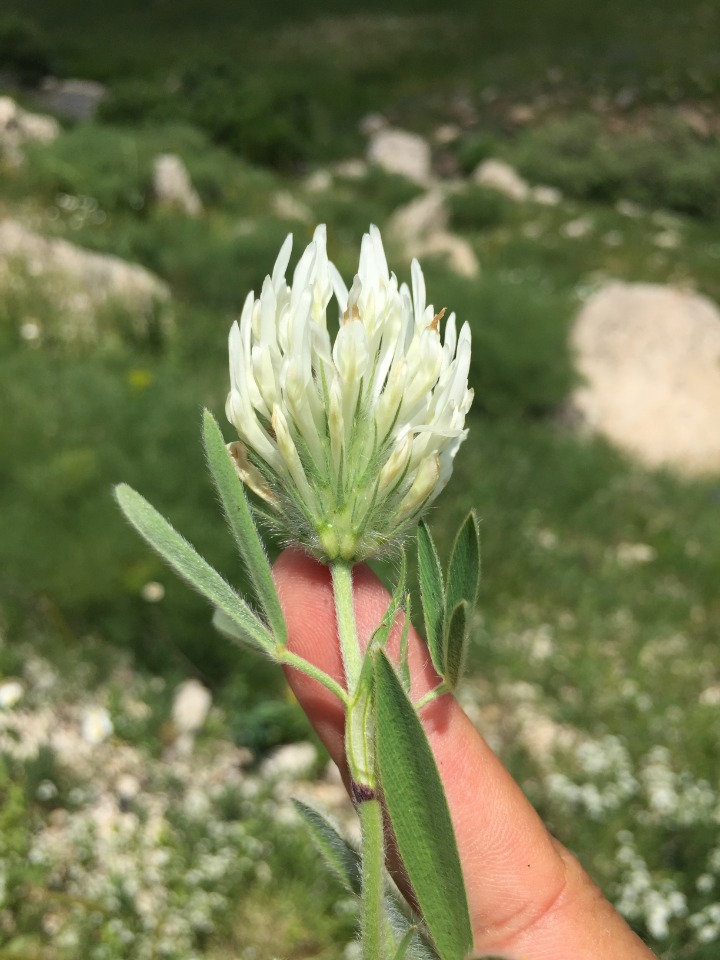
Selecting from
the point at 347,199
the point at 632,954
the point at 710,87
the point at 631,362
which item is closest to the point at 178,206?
the point at 347,199

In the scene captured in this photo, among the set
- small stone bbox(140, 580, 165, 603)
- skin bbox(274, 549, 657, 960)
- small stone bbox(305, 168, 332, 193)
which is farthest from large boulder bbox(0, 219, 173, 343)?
small stone bbox(305, 168, 332, 193)

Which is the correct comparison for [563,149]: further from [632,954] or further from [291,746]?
[632,954]

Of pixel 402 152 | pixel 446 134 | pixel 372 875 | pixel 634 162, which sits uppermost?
pixel 372 875

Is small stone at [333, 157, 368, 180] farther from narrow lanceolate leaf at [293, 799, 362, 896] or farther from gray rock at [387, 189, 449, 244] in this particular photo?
narrow lanceolate leaf at [293, 799, 362, 896]

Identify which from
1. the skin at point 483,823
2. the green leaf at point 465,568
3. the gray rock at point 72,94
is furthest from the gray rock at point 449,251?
the gray rock at point 72,94

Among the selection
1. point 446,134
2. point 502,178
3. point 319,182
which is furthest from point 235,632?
point 446,134

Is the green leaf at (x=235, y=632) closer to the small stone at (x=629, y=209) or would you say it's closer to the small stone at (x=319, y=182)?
the small stone at (x=319, y=182)

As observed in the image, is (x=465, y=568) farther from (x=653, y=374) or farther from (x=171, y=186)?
(x=171, y=186)
